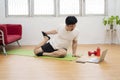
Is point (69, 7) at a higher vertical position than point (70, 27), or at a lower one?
higher

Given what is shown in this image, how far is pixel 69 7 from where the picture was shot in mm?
6945

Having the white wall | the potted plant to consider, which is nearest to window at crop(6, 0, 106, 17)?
the white wall

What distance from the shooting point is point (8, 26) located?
6.29m

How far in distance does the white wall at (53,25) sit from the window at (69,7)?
25 cm

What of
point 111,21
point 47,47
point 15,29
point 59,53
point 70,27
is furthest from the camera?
point 111,21

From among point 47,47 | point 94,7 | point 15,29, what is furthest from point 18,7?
point 47,47

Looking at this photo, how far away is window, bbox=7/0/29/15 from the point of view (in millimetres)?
6801

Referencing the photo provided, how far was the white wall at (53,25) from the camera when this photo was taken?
6.70 meters

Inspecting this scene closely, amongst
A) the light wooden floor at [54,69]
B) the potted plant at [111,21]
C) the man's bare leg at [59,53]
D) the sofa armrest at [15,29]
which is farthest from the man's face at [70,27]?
the potted plant at [111,21]

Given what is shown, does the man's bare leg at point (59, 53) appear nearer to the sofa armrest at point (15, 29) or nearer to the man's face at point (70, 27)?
the man's face at point (70, 27)

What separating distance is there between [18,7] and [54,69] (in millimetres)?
3451

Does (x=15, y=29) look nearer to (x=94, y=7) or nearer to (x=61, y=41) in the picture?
(x=61, y=41)

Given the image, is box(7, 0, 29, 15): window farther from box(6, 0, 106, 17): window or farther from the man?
the man

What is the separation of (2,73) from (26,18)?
329 cm
